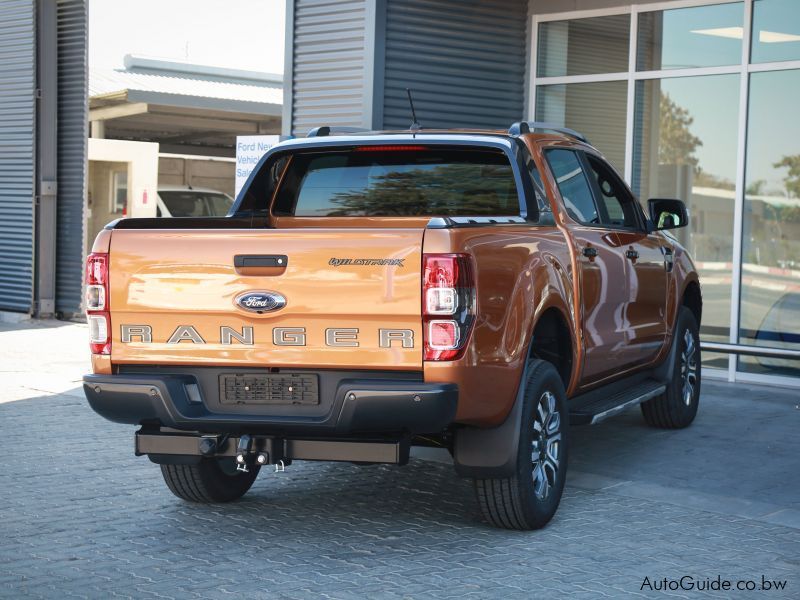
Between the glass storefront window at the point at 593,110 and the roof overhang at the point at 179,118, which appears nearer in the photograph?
the glass storefront window at the point at 593,110

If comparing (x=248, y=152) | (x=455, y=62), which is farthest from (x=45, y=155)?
(x=455, y=62)

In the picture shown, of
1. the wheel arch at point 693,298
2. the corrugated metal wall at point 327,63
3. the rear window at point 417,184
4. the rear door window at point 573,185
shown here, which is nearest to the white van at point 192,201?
the corrugated metal wall at point 327,63

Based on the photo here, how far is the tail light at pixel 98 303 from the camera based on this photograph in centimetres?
550

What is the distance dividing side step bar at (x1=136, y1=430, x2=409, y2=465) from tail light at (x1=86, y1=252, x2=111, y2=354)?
0.46m

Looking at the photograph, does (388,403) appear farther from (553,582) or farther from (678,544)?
(678,544)

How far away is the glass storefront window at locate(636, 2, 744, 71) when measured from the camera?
39.0ft

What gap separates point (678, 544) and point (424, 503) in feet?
4.72

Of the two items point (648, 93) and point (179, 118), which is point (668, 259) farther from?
point (179, 118)

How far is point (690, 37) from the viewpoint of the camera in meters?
12.3

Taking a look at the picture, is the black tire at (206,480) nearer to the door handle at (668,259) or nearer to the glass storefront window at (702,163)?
the door handle at (668,259)

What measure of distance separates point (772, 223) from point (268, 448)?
763 cm

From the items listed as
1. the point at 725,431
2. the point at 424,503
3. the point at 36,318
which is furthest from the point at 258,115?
the point at 424,503

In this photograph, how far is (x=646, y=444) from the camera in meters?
8.33

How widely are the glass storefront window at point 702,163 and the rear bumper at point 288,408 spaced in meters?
7.41
